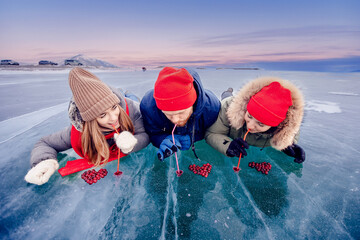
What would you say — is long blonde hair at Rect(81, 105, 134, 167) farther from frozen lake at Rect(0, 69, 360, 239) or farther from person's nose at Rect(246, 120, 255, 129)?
person's nose at Rect(246, 120, 255, 129)

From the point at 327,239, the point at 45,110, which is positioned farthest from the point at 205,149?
the point at 45,110

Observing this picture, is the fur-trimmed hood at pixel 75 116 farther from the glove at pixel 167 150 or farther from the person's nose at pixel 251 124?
the person's nose at pixel 251 124

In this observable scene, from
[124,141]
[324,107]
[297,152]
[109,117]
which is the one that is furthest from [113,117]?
[324,107]

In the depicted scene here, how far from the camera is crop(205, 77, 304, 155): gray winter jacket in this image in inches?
73.6

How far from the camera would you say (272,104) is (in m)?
1.79

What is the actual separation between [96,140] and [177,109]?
1070mm

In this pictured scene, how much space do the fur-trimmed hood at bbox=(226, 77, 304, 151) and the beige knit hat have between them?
5.10 feet

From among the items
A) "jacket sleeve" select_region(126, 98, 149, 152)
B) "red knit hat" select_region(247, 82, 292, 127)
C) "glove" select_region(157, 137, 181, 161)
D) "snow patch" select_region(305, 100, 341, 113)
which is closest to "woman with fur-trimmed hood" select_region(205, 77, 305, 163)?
"red knit hat" select_region(247, 82, 292, 127)

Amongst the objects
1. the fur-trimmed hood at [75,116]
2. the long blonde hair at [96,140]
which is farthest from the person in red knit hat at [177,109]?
the fur-trimmed hood at [75,116]

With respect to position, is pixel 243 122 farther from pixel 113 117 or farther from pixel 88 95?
pixel 88 95

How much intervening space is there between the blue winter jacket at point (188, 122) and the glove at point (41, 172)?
4.35 feet

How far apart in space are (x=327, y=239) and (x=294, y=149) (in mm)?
1120

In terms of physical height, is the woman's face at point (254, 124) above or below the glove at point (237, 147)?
above

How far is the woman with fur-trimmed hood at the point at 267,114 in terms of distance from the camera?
5.94ft
